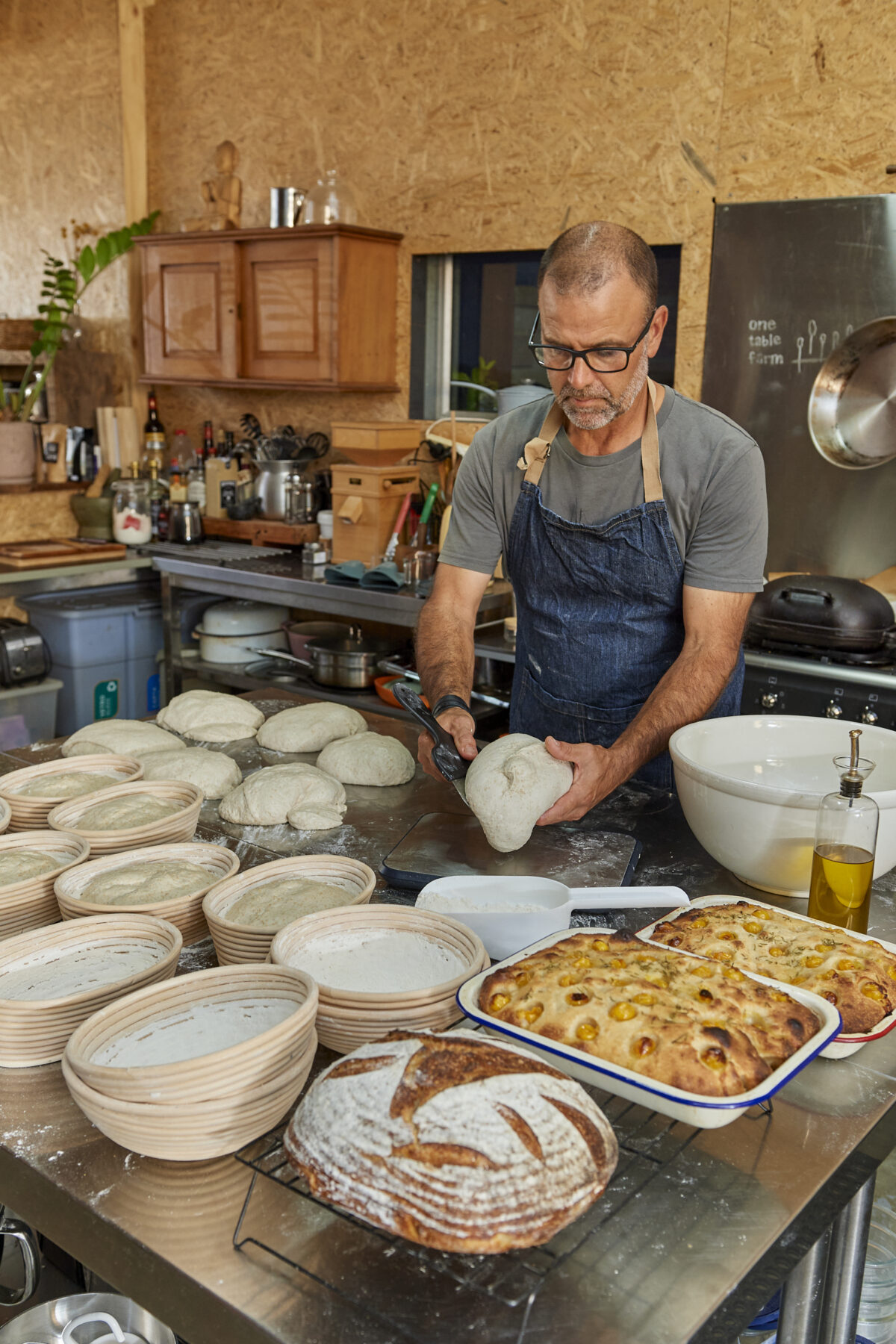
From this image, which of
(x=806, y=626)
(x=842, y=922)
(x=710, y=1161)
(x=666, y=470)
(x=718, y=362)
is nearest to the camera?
(x=710, y=1161)

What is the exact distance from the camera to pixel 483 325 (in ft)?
14.1

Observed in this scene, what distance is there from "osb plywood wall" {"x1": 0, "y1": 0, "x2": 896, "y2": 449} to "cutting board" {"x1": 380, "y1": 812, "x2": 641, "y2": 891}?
2523 mm

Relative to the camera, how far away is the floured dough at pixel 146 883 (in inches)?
52.1

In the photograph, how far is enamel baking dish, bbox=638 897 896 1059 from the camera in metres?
1.11

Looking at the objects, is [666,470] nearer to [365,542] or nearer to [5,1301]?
[5,1301]

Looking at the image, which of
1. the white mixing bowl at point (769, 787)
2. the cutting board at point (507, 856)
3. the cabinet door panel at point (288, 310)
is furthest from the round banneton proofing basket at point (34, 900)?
the cabinet door panel at point (288, 310)

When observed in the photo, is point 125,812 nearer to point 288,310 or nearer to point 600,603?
point 600,603

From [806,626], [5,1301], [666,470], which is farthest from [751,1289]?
[806,626]

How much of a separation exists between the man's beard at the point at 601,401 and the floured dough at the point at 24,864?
44.3 inches

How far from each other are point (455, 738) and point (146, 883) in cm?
63

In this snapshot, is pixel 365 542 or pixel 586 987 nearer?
pixel 586 987

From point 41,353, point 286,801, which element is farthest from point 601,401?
point 41,353

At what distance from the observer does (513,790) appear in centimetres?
158

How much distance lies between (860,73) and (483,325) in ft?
5.13
